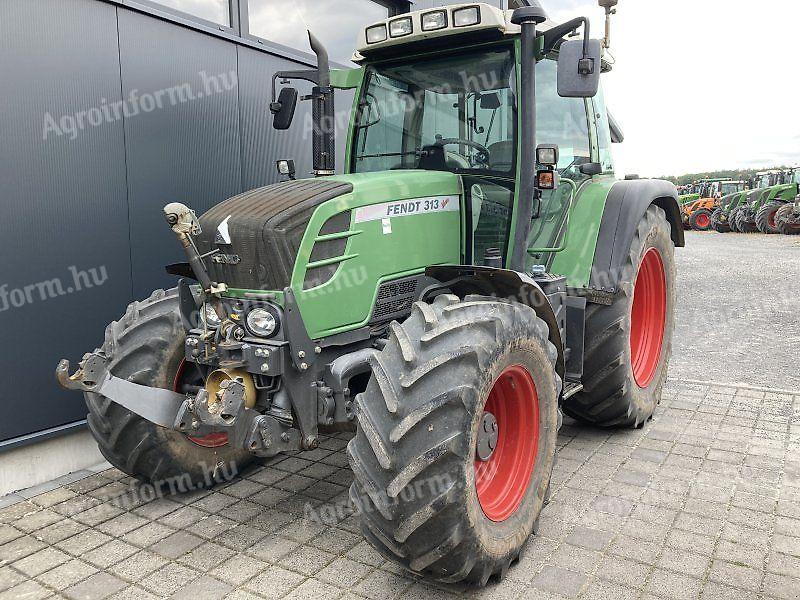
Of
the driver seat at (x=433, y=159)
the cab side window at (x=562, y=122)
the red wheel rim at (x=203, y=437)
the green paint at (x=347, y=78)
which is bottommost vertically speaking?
the red wheel rim at (x=203, y=437)

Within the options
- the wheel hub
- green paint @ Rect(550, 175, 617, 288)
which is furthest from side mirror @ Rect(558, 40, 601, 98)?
the wheel hub

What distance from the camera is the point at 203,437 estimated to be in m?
3.74

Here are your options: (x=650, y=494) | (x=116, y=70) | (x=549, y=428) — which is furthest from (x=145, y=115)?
(x=650, y=494)

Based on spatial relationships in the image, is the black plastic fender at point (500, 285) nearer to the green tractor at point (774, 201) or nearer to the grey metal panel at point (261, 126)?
the grey metal panel at point (261, 126)

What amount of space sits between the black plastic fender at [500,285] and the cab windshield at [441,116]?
0.74 m

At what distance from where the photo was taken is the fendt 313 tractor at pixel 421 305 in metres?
2.67

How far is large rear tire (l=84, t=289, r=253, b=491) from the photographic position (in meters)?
3.58

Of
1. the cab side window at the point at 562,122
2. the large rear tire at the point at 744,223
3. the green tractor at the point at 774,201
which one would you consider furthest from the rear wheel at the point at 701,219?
the cab side window at the point at 562,122

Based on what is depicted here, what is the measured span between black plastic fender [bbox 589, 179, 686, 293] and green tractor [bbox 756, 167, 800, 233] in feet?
76.7

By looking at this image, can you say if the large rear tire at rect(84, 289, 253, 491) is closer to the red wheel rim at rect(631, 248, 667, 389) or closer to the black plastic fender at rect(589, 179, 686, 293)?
the black plastic fender at rect(589, 179, 686, 293)

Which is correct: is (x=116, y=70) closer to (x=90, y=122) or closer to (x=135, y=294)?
(x=90, y=122)

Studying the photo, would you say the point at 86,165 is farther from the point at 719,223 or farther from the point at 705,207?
the point at 705,207

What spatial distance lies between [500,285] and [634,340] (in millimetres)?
2165

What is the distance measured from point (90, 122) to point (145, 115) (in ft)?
1.34
